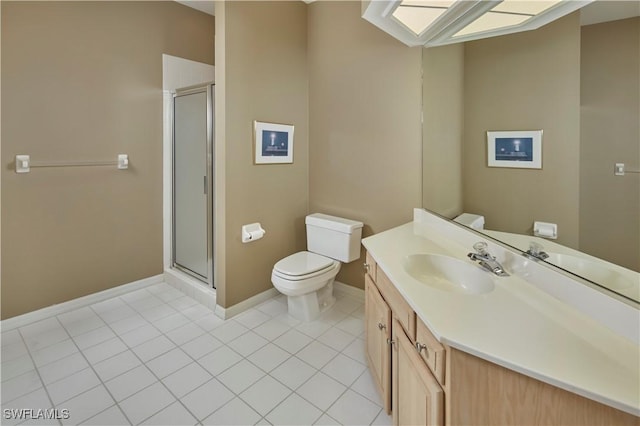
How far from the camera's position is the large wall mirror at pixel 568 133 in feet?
3.06

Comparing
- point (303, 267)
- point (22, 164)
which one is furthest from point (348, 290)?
point (22, 164)

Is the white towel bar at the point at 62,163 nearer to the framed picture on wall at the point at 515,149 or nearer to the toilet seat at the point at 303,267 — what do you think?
the toilet seat at the point at 303,267

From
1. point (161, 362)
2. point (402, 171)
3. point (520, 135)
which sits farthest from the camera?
point (402, 171)

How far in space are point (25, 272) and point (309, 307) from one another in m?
2.18

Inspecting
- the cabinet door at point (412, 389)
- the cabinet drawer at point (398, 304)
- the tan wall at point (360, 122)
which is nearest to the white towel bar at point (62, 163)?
the tan wall at point (360, 122)

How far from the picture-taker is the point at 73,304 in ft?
8.45

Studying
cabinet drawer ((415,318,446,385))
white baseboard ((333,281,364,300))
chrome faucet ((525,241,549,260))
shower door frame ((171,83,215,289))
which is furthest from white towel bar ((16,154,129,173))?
chrome faucet ((525,241,549,260))

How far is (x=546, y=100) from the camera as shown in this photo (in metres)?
1.20

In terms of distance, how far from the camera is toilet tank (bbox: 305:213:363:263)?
2.56m

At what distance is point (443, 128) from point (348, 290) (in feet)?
5.37

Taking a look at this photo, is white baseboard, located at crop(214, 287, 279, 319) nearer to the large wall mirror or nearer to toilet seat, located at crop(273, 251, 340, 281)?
toilet seat, located at crop(273, 251, 340, 281)

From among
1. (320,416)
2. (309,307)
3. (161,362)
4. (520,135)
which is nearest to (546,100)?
(520,135)

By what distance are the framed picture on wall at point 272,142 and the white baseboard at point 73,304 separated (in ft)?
5.50

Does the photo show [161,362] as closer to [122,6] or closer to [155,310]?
[155,310]
